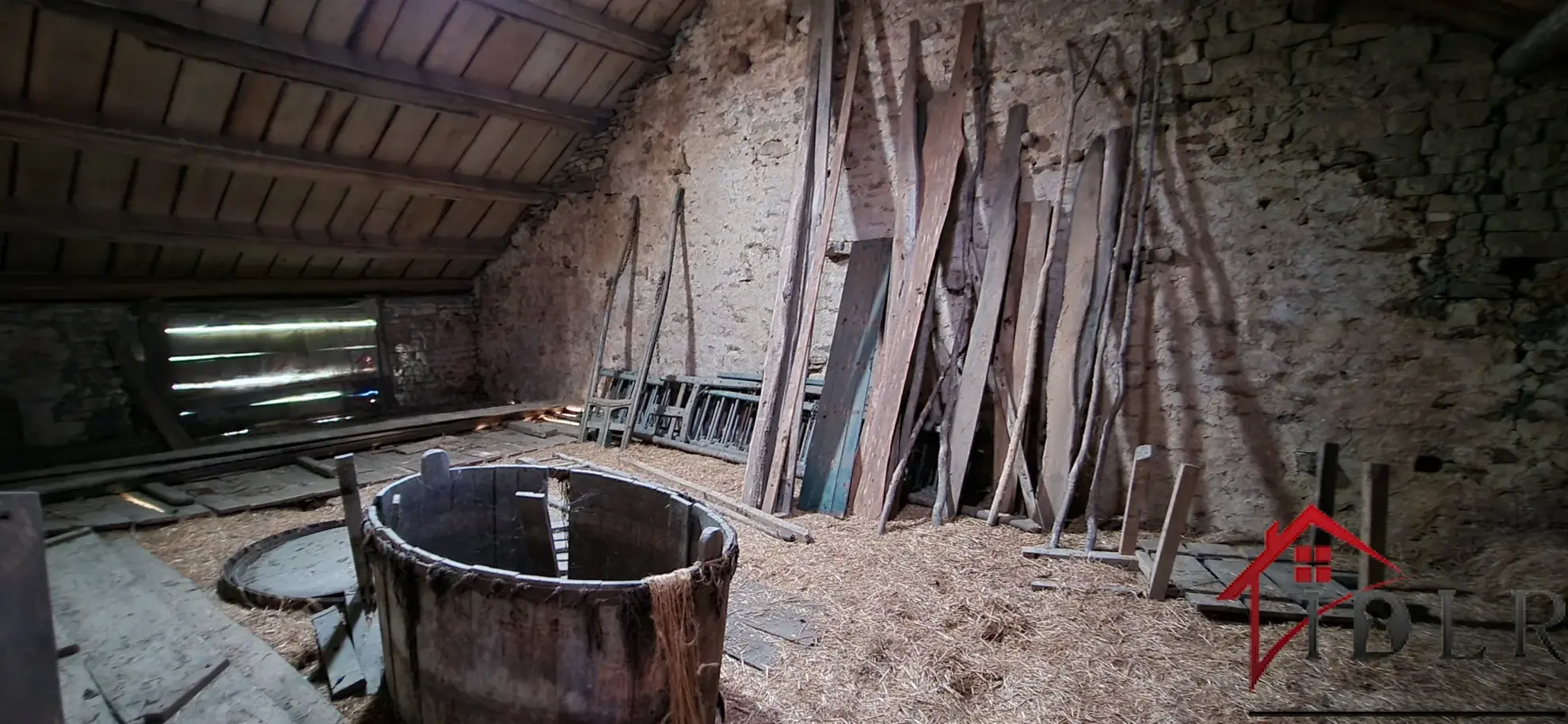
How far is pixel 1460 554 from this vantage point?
9.29 feet

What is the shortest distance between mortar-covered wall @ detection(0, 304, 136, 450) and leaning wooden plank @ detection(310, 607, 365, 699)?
4.04 m

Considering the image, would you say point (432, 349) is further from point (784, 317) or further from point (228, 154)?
point (784, 317)

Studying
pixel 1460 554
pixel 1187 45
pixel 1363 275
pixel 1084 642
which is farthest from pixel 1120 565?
pixel 1187 45

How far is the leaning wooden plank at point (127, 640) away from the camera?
6.57 feet

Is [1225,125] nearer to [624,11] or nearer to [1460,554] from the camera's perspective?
[1460,554]

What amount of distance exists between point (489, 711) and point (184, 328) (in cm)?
566

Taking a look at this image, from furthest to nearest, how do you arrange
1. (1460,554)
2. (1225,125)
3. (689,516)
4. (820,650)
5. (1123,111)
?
(1123,111) < (1225,125) < (1460,554) < (820,650) < (689,516)

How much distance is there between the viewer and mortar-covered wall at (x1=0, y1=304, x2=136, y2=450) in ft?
15.0

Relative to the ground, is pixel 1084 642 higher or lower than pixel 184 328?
lower

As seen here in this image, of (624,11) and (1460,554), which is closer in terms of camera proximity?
(1460,554)

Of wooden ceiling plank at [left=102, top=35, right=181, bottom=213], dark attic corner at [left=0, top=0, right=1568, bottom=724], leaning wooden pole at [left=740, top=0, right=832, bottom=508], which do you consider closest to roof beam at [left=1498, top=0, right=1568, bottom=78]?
dark attic corner at [left=0, top=0, right=1568, bottom=724]

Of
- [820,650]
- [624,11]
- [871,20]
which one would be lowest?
[820,650]

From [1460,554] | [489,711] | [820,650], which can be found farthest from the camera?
[1460,554]

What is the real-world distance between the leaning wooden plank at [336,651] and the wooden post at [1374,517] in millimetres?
3437
